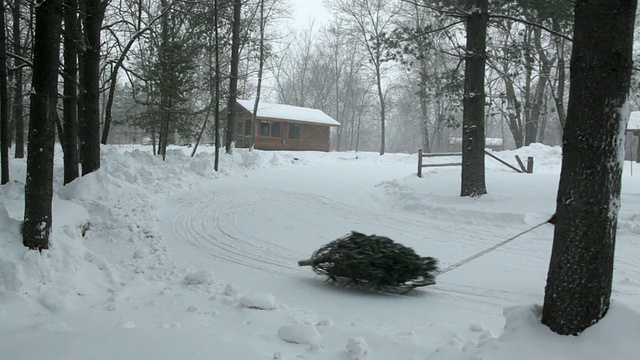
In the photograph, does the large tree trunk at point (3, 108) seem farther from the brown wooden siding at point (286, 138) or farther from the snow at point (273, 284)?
the brown wooden siding at point (286, 138)

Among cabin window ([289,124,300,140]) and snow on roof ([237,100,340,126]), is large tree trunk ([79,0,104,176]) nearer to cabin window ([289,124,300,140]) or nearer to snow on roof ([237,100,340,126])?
snow on roof ([237,100,340,126])

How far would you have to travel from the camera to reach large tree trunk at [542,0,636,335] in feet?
→ 11.0

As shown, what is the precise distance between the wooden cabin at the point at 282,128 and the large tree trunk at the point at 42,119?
31.7m

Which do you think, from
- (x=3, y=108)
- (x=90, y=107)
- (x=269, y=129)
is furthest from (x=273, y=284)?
(x=269, y=129)

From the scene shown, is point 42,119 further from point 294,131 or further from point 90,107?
point 294,131

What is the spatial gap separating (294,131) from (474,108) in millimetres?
29076

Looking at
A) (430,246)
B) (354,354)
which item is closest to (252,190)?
(430,246)

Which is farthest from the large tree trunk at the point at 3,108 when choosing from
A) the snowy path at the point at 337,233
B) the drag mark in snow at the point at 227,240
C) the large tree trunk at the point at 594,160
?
the large tree trunk at the point at 594,160

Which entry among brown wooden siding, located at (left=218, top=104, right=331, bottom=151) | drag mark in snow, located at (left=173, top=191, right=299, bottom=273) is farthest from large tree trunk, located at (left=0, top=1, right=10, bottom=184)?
brown wooden siding, located at (left=218, top=104, right=331, bottom=151)

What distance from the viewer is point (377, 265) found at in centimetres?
575

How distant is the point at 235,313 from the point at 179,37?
61.2ft

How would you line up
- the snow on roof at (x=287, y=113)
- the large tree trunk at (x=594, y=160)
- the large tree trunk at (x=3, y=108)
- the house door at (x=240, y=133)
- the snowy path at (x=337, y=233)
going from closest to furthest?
the large tree trunk at (x=594, y=160) → the snowy path at (x=337, y=233) → the large tree trunk at (x=3, y=108) → the snow on roof at (x=287, y=113) → the house door at (x=240, y=133)

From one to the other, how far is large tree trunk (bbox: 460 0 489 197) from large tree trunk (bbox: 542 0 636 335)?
8.57 meters

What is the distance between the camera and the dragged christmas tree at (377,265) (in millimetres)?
5727
